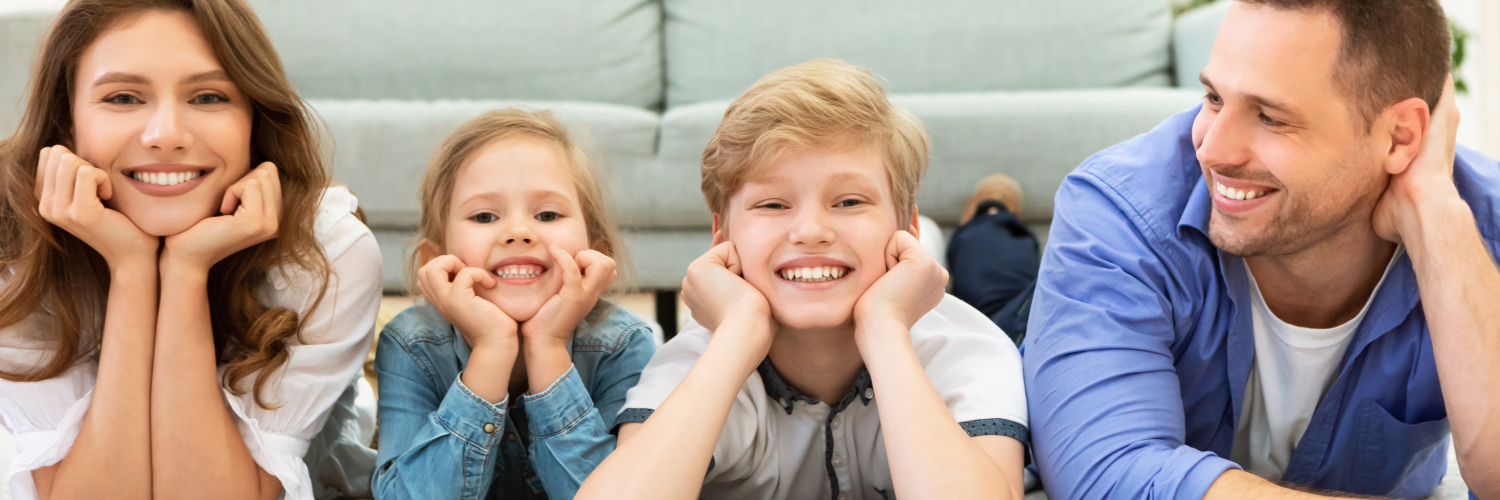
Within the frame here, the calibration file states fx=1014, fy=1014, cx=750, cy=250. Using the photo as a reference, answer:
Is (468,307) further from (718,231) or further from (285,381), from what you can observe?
(718,231)

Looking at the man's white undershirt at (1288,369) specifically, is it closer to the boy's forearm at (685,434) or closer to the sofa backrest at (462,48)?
the boy's forearm at (685,434)

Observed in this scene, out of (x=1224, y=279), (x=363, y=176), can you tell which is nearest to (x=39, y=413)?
(x=363, y=176)

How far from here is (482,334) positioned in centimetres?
129

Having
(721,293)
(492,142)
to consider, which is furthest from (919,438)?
(492,142)

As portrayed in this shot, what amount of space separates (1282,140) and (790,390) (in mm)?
652

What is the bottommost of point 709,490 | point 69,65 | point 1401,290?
point 709,490

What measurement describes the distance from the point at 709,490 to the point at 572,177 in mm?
486

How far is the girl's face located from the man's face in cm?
83

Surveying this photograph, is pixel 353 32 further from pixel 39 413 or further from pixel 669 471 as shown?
pixel 669 471

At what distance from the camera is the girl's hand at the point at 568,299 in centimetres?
132

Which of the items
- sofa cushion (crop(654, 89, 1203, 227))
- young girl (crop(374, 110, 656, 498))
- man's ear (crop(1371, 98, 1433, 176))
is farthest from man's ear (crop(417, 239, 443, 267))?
man's ear (crop(1371, 98, 1433, 176))

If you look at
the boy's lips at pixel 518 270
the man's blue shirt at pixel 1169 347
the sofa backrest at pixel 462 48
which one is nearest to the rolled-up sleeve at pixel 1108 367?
the man's blue shirt at pixel 1169 347

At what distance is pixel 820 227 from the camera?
1.23 m

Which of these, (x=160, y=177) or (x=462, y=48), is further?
(x=462, y=48)
